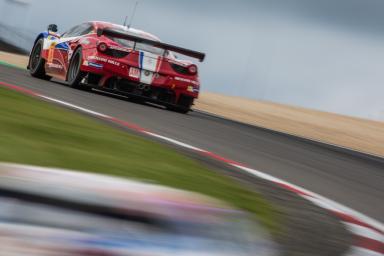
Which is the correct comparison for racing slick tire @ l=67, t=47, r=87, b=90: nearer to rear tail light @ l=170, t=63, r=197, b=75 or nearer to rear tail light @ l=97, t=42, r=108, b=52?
rear tail light @ l=97, t=42, r=108, b=52

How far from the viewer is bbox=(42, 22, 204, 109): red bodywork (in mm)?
11656

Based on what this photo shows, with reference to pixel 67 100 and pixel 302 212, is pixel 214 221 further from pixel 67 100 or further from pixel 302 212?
pixel 67 100

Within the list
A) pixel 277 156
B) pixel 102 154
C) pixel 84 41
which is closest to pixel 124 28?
pixel 84 41

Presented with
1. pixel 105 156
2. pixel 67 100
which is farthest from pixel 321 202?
pixel 67 100

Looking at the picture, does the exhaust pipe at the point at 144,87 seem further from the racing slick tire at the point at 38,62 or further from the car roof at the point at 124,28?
the racing slick tire at the point at 38,62

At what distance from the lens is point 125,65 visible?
11672 millimetres

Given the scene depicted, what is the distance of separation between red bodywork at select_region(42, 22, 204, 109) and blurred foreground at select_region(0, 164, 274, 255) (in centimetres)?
930

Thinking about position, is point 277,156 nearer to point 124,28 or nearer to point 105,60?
point 105,60

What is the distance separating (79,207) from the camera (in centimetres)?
204

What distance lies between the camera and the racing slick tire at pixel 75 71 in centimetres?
1196

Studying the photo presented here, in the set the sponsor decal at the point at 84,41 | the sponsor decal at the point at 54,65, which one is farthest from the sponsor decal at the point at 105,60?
the sponsor decal at the point at 54,65

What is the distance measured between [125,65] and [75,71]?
98 centimetres

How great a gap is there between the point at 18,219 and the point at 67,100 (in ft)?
26.8

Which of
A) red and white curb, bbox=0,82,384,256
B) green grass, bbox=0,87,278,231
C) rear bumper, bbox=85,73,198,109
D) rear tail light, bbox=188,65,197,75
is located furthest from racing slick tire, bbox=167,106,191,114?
green grass, bbox=0,87,278,231
